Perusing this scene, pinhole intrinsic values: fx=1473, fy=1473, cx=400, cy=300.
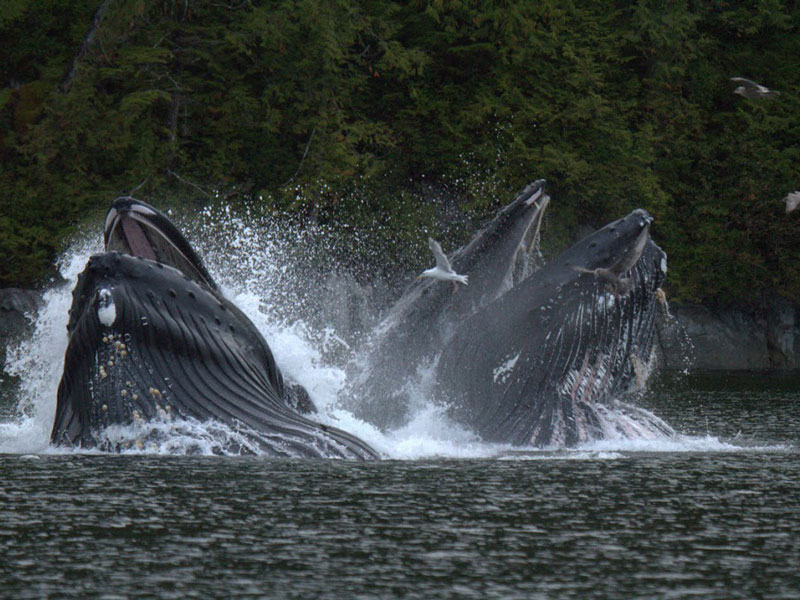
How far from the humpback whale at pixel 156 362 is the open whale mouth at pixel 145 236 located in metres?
0.01

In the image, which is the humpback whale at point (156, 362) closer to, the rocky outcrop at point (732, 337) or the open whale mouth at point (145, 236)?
the open whale mouth at point (145, 236)

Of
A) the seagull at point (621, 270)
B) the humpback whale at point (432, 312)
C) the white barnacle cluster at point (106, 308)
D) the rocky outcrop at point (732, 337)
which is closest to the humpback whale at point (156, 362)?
the white barnacle cluster at point (106, 308)

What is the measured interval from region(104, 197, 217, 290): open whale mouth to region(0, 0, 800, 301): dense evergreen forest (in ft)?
70.8

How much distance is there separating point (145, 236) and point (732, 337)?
3033cm

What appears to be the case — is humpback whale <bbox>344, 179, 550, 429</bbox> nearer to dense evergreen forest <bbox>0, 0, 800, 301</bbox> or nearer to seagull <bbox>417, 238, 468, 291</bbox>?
seagull <bbox>417, 238, 468, 291</bbox>

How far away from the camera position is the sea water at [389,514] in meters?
8.90

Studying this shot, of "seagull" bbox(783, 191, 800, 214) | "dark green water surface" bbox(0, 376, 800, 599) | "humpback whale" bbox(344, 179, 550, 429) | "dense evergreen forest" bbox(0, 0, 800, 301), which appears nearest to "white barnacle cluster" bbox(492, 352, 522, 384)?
"humpback whale" bbox(344, 179, 550, 429)

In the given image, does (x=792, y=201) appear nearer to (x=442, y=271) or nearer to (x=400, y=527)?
(x=442, y=271)

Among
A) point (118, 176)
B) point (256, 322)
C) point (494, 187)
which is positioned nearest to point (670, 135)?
point (494, 187)

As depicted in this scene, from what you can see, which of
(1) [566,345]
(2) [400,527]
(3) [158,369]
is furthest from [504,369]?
(2) [400,527]

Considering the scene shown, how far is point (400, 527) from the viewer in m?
10.6

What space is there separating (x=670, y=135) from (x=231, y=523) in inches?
1413

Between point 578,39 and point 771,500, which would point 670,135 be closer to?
point 578,39

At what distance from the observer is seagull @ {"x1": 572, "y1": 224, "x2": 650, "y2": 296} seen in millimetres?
17031
